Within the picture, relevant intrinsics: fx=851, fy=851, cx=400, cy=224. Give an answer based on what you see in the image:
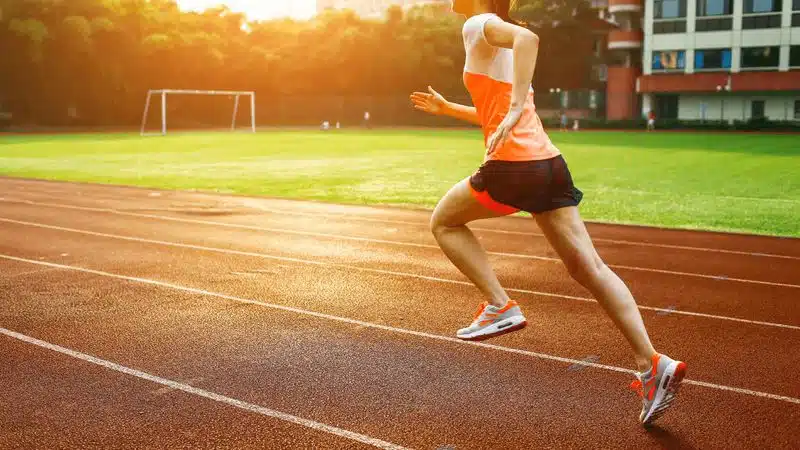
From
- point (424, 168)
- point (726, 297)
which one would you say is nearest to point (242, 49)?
point (424, 168)

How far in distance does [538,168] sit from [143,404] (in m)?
2.46

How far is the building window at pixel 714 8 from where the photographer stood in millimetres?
62281

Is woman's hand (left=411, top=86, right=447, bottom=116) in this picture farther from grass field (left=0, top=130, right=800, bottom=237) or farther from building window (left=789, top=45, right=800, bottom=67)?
building window (left=789, top=45, right=800, bottom=67)

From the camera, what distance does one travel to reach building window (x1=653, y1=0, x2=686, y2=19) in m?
64.4

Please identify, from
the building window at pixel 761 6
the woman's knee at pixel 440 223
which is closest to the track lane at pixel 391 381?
the woman's knee at pixel 440 223

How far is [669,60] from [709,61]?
297 cm

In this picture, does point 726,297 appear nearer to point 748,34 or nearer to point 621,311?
point 621,311

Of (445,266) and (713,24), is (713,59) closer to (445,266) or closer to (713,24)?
(713,24)

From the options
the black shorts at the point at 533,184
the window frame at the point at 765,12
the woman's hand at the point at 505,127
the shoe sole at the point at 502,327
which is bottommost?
the shoe sole at the point at 502,327

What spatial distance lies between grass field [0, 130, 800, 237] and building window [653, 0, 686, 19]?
104 ft

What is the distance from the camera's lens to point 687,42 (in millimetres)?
63875

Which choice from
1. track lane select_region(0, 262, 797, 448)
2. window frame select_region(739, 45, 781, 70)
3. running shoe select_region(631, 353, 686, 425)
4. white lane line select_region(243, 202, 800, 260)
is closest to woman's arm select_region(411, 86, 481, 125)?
track lane select_region(0, 262, 797, 448)

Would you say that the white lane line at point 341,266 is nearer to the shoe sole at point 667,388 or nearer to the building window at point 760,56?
the shoe sole at point 667,388

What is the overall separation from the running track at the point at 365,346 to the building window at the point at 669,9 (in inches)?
2292
